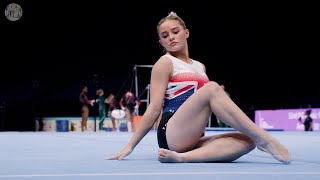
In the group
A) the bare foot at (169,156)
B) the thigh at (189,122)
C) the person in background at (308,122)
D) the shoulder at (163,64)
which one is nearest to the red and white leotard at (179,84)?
the shoulder at (163,64)

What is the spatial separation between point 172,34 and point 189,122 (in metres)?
0.52

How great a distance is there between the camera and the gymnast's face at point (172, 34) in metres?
2.67

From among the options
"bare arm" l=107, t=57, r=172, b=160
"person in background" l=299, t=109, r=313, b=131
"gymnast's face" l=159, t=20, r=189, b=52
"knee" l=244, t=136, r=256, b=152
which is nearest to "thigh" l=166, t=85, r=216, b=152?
"bare arm" l=107, t=57, r=172, b=160

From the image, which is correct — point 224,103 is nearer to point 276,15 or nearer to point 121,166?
point 121,166

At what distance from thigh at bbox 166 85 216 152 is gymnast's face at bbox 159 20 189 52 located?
38 centimetres

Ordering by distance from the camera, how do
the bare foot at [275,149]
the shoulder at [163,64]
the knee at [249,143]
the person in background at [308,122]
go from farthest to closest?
the person in background at [308,122]
the shoulder at [163,64]
the knee at [249,143]
the bare foot at [275,149]

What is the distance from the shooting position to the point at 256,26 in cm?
1630

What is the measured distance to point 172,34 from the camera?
266 cm

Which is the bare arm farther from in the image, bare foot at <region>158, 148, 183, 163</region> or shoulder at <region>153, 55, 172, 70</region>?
bare foot at <region>158, 148, 183, 163</region>

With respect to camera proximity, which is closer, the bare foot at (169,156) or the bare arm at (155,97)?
the bare foot at (169,156)

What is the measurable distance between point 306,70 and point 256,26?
2.24 metres

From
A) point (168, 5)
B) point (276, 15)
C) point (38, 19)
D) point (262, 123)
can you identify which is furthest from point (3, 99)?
point (276, 15)

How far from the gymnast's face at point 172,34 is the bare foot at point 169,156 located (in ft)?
2.00

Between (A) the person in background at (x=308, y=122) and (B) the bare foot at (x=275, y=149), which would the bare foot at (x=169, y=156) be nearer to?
(B) the bare foot at (x=275, y=149)
